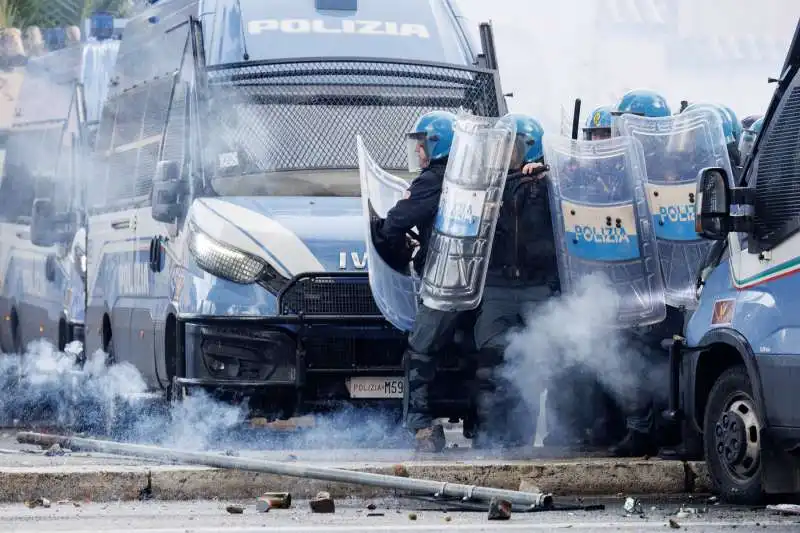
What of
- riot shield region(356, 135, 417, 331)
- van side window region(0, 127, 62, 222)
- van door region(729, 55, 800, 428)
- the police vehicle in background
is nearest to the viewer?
van door region(729, 55, 800, 428)

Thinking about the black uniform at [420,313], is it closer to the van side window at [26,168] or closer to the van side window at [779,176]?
the van side window at [779,176]

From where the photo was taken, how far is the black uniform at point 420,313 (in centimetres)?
1099

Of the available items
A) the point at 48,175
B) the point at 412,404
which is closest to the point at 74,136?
the point at 48,175

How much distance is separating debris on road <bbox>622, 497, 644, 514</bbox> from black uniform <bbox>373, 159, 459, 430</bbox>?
186cm

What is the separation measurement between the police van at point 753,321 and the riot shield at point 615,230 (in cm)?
94

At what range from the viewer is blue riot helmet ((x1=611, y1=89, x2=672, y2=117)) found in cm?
1181

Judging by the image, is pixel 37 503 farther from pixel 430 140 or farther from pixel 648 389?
pixel 648 389

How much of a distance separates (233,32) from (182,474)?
415 centimetres

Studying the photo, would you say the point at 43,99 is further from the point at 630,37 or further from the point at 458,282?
the point at 458,282

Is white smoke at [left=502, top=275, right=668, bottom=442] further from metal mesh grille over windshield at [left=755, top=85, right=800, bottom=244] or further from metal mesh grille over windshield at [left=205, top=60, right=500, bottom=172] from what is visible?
metal mesh grille over windshield at [left=205, top=60, right=500, bottom=172]

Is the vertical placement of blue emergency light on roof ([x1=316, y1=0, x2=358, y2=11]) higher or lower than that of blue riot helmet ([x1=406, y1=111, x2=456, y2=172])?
higher

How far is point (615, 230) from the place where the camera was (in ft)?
35.8

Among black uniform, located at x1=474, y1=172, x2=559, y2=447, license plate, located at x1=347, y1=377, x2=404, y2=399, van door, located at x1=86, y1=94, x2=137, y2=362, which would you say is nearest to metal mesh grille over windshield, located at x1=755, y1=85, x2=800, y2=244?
black uniform, located at x1=474, y1=172, x2=559, y2=447

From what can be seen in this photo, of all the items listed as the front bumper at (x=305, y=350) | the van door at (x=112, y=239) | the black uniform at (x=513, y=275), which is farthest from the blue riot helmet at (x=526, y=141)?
the van door at (x=112, y=239)
